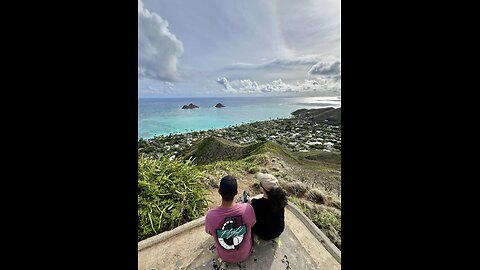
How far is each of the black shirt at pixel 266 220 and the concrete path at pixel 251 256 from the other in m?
0.15

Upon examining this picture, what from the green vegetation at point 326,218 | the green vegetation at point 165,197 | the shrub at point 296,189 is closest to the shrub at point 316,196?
the shrub at point 296,189

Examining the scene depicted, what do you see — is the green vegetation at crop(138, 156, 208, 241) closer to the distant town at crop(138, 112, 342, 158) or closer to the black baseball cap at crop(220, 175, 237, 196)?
the black baseball cap at crop(220, 175, 237, 196)

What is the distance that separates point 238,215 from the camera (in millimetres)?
1811

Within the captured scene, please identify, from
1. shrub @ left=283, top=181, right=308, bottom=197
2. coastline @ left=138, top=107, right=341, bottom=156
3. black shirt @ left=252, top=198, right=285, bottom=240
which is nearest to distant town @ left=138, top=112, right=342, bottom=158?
coastline @ left=138, top=107, right=341, bottom=156

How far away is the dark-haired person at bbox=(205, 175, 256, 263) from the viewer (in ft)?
5.79

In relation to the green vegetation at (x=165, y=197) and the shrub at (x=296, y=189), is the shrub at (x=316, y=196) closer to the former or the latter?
the shrub at (x=296, y=189)

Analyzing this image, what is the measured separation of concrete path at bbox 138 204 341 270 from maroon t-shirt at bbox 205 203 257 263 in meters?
0.24

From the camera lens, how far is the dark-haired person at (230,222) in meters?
1.77

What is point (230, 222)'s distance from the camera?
1.80 m
